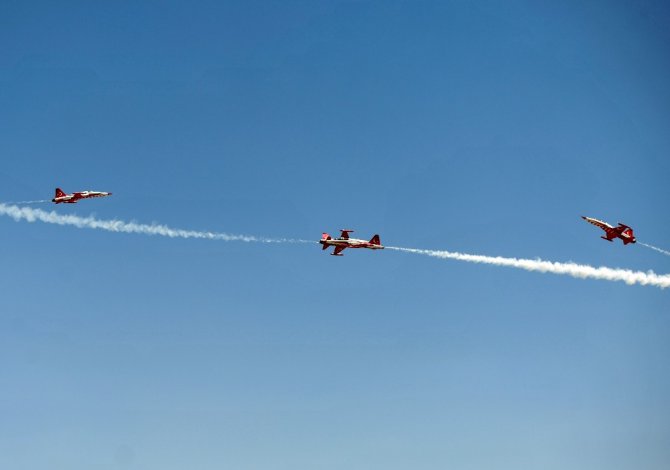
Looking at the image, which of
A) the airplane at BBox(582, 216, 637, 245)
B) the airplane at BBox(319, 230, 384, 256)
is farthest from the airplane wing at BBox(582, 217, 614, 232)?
the airplane at BBox(319, 230, 384, 256)

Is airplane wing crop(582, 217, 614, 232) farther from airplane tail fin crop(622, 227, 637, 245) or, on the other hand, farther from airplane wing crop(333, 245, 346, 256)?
airplane wing crop(333, 245, 346, 256)

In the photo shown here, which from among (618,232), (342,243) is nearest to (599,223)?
(618,232)

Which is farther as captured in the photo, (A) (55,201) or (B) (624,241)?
(A) (55,201)

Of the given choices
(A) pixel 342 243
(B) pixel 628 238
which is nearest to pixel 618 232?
(B) pixel 628 238

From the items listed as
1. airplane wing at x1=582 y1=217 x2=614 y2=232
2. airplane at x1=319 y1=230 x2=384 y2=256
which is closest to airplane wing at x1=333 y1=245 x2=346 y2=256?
airplane at x1=319 y1=230 x2=384 y2=256

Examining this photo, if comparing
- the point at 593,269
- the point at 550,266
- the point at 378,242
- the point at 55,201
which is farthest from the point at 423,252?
the point at 55,201

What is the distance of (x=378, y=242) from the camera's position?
636 feet

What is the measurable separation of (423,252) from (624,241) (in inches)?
2122

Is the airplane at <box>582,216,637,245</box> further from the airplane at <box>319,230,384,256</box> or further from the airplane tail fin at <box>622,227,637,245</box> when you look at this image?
the airplane at <box>319,230,384,256</box>

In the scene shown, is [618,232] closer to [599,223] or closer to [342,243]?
[599,223]

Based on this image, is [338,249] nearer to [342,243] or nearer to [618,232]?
[342,243]

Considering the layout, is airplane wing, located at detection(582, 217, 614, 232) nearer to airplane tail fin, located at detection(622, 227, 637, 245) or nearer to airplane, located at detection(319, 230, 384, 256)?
airplane tail fin, located at detection(622, 227, 637, 245)

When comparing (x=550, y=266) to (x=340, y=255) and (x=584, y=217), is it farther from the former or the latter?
(x=340, y=255)

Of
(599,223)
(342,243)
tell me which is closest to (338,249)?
(342,243)
